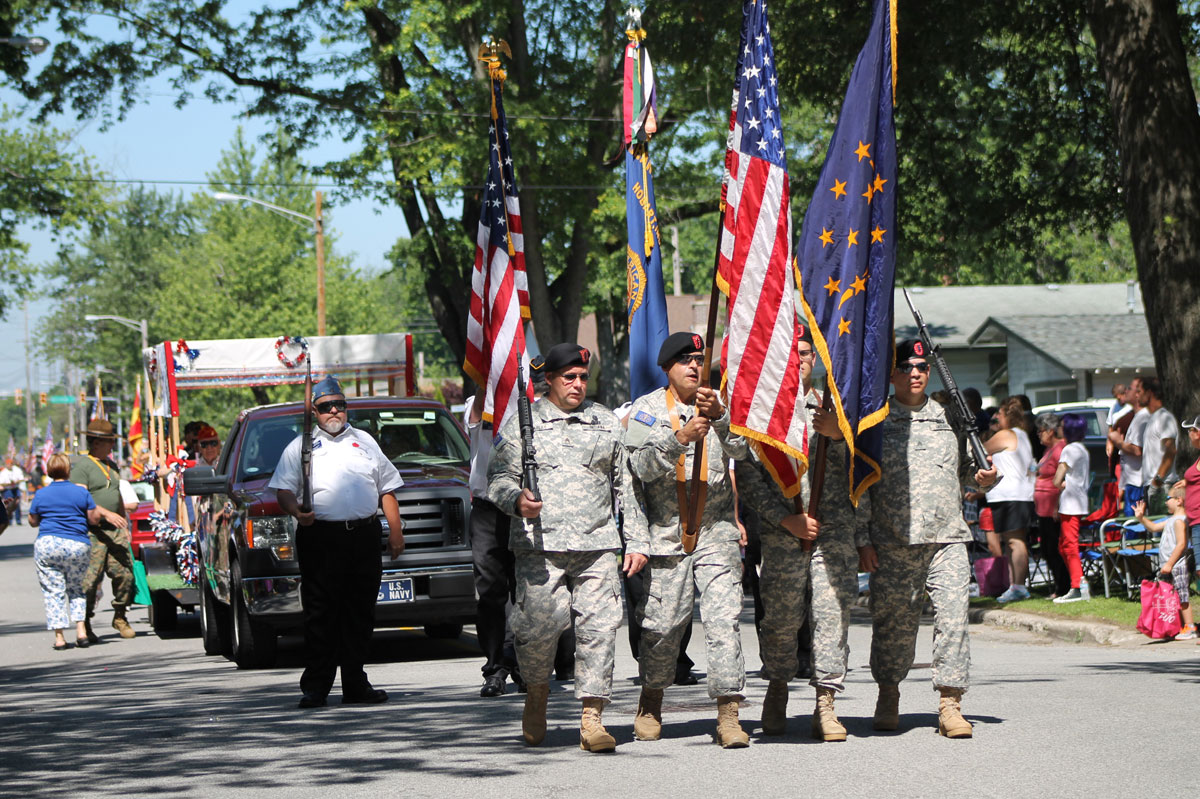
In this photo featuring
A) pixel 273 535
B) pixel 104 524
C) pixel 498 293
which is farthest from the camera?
pixel 104 524

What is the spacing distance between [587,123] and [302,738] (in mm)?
19067

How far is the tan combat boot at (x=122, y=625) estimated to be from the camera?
16656 millimetres

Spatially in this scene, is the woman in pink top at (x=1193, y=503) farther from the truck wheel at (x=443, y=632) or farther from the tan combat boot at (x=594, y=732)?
the truck wheel at (x=443, y=632)

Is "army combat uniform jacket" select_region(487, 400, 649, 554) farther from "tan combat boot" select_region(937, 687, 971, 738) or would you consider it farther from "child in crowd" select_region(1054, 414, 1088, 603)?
"child in crowd" select_region(1054, 414, 1088, 603)

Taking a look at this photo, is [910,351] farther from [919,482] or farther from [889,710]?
[889,710]

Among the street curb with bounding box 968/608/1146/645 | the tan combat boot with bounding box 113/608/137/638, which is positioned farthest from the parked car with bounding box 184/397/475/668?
the street curb with bounding box 968/608/1146/645

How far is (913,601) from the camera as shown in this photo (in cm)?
798

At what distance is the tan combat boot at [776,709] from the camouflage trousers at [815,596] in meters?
0.21

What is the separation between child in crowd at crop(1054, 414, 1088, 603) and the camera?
14766mm

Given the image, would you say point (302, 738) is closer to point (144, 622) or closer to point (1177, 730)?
point (1177, 730)

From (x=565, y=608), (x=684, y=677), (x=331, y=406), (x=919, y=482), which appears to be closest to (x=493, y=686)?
(x=684, y=677)

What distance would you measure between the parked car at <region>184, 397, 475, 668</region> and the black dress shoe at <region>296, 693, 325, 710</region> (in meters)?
1.64

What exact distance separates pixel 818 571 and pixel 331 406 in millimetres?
3563

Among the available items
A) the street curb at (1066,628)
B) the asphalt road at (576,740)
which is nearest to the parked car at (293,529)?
the asphalt road at (576,740)
